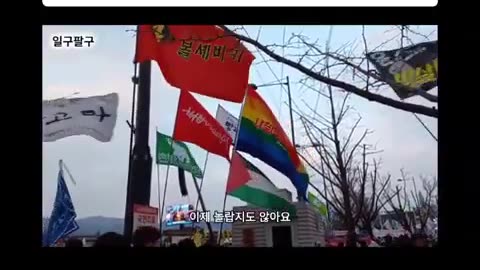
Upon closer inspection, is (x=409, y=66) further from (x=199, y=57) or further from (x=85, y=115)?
(x=85, y=115)

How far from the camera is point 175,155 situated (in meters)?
3.05

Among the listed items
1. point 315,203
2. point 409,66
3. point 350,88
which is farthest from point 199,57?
point 409,66

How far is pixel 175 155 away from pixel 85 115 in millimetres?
521

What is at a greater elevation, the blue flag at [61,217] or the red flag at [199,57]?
the red flag at [199,57]

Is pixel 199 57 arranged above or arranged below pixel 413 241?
above

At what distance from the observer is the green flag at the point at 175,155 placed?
3.05 metres

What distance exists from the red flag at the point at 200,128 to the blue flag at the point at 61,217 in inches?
26.0

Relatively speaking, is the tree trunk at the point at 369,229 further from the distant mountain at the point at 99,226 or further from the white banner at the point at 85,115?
the white banner at the point at 85,115

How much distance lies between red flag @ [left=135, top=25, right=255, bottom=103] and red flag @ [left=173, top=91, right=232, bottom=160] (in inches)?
3.1

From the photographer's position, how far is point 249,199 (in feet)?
10.00

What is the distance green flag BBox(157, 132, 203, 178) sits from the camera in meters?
3.05

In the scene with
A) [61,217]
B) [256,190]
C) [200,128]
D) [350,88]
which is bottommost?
[61,217]

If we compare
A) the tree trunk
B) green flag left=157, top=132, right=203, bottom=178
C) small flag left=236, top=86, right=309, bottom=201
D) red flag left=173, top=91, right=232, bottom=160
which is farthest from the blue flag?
the tree trunk

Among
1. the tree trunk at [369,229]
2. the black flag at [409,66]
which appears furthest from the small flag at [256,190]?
the black flag at [409,66]
